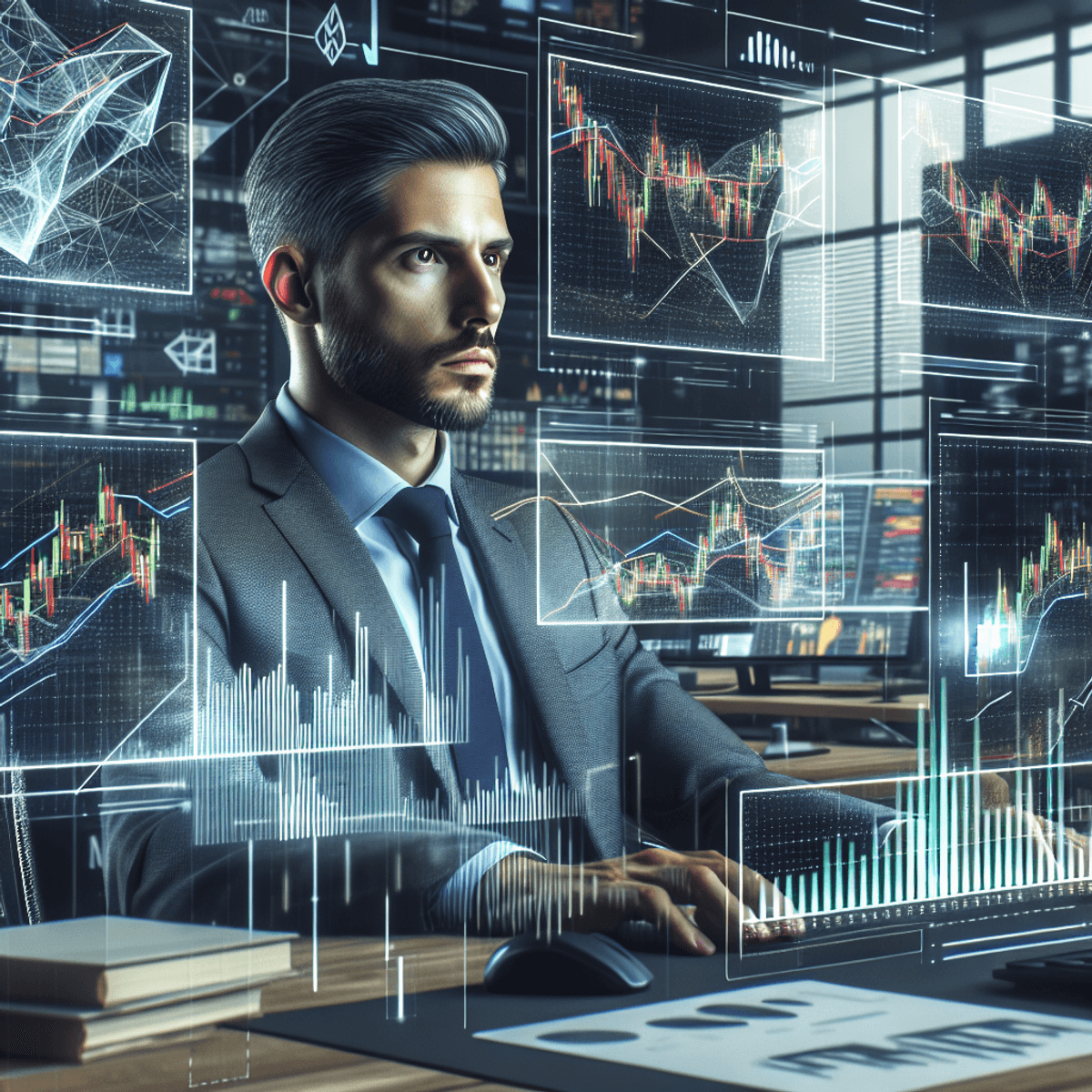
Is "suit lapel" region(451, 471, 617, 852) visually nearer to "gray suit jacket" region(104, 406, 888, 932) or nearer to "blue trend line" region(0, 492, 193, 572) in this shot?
"gray suit jacket" region(104, 406, 888, 932)

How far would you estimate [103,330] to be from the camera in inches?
46.3

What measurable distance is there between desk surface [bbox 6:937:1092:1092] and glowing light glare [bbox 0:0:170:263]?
0.61 metres

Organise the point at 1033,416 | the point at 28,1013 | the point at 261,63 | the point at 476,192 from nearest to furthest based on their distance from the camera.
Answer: the point at 28,1013 < the point at 261,63 < the point at 476,192 < the point at 1033,416

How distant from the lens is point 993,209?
1767 millimetres

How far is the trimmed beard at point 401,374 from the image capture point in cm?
131

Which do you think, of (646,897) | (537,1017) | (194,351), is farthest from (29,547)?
(646,897)

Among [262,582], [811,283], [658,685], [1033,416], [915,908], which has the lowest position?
[915,908]

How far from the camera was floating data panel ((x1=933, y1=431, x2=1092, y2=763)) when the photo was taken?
1730mm

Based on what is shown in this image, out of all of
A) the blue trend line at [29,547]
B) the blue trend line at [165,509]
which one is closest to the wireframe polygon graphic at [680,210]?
the blue trend line at [165,509]

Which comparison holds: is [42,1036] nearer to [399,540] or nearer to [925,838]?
[399,540]

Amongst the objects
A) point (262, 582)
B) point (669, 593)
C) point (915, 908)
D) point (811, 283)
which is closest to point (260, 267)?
point (262, 582)

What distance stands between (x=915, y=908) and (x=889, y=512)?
432 mm

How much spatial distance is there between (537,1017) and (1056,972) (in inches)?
18.1

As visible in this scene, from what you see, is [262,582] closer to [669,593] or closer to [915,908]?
[669,593]
